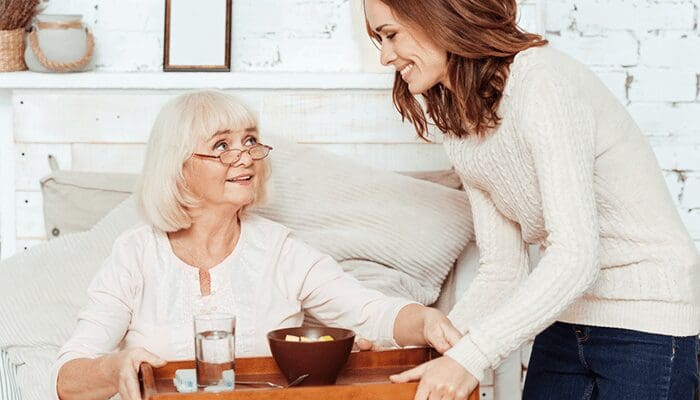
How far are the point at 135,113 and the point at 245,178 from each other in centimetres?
78

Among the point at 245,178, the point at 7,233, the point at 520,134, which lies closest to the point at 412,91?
the point at 520,134

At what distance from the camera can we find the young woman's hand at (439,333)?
1.46 m

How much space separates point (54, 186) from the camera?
2.35 meters

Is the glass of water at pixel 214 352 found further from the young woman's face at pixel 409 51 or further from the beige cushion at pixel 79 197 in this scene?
the beige cushion at pixel 79 197

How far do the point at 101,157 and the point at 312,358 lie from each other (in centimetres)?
129

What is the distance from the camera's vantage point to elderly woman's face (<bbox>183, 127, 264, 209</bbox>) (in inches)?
68.7

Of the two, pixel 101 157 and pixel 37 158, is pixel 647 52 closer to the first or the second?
pixel 101 157

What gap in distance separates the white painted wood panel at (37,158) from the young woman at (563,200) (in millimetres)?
1106

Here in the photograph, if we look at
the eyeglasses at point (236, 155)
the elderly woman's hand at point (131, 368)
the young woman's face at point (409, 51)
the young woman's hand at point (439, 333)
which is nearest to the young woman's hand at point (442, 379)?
the young woman's hand at point (439, 333)

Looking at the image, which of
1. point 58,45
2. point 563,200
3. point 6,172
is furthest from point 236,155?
point 6,172

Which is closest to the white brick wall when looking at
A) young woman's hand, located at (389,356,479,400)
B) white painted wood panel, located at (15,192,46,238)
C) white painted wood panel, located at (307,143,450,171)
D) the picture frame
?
white painted wood panel, located at (307,143,450,171)

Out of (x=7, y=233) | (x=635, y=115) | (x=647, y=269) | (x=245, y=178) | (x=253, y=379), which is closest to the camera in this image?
(x=253, y=379)

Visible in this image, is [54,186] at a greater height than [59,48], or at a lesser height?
lesser

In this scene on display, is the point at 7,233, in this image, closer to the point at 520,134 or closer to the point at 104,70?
the point at 104,70
